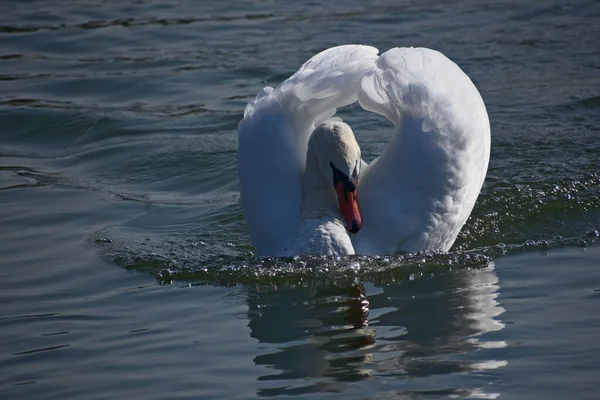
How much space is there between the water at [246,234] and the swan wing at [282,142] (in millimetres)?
307

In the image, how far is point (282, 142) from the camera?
7.28 metres

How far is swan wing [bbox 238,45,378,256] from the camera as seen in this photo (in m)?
7.07

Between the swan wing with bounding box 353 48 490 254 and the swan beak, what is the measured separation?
12 centimetres

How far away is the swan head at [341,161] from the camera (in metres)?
6.93

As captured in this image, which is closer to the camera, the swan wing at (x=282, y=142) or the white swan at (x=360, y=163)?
the white swan at (x=360, y=163)

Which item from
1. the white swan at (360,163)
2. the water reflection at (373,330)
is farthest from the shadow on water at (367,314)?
the white swan at (360,163)

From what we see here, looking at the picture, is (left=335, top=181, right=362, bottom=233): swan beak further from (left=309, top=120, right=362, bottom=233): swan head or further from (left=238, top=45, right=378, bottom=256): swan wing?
(left=238, top=45, right=378, bottom=256): swan wing

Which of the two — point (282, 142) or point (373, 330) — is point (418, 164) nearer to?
point (282, 142)

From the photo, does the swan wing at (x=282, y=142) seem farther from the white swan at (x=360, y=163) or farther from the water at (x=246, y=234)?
the water at (x=246, y=234)

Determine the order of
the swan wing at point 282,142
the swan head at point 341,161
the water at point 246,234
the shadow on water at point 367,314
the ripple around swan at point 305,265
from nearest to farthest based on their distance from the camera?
the shadow on water at point 367,314, the water at point 246,234, the ripple around swan at point 305,265, the swan head at point 341,161, the swan wing at point 282,142

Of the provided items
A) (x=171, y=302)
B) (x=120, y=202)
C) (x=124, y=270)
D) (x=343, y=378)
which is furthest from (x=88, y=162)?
(x=343, y=378)

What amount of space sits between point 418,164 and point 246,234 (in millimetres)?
1853

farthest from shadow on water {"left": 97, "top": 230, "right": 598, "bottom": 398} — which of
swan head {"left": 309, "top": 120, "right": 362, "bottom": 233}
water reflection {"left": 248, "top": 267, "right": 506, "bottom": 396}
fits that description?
swan head {"left": 309, "top": 120, "right": 362, "bottom": 233}

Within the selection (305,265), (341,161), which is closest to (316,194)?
(341,161)
